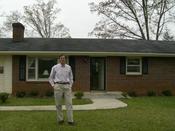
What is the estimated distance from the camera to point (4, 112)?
1253 centimetres

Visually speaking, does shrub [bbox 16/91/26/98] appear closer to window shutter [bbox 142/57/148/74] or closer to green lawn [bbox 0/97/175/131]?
green lawn [bbox 0/97/175/131]

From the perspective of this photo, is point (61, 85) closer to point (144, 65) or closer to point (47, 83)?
point (47, 83)

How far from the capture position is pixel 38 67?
20.2m

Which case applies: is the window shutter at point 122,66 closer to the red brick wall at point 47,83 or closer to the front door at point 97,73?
the front door at point 97,73

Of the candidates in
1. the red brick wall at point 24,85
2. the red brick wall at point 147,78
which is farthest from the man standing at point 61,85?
the red brick wall at point 147,78

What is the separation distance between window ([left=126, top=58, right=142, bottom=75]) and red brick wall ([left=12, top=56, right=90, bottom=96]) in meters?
2.43

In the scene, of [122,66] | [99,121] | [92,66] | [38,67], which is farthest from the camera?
[92,66]

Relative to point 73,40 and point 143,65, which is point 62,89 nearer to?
point 143,65

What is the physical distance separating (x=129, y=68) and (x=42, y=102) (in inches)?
270

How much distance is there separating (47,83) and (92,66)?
2972 millimetres

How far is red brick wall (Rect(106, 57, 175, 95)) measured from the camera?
20438 mm

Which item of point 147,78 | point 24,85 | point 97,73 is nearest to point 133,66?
point 147,78

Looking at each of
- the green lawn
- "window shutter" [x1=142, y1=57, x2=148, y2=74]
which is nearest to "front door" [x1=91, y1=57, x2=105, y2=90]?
"window shutter" [x1=142, y1=57, x2=148, y2=74]

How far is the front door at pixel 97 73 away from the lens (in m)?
21.0
